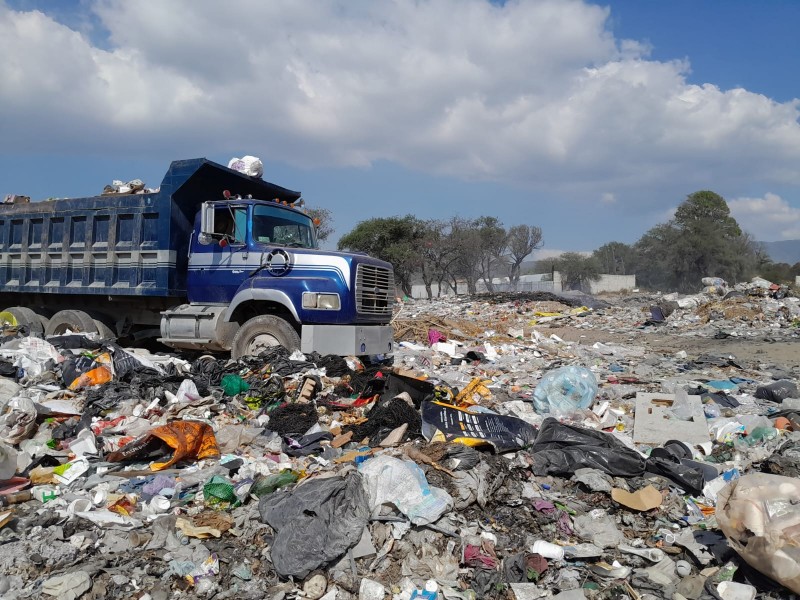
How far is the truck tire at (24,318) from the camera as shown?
33.7ft

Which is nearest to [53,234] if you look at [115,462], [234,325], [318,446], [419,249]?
[234,325]

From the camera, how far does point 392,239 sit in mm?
38562

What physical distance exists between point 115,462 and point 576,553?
12.0 feet

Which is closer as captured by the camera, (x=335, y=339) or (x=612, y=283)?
(x=335, y=339)

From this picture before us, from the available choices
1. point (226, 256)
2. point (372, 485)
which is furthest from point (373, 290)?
point (372, 485)

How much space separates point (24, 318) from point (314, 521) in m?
8.67

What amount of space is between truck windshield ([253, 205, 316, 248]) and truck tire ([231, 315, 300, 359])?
1122mm

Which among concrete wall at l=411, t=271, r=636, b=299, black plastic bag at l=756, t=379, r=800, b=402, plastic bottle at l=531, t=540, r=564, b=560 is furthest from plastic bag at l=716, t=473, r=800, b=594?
concrete wall at l=411, t=271, r=636, b=299

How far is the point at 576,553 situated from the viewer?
3.65 meters

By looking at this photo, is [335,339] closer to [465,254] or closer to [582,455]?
[582,455]

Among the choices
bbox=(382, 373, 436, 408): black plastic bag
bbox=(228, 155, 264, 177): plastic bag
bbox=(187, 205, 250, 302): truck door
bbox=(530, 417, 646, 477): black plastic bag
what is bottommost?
bbox=(530, 417, 646, 477): black plastic bag

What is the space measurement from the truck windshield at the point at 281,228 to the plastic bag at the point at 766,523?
260 inches

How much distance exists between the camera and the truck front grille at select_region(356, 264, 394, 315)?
825 centimetres

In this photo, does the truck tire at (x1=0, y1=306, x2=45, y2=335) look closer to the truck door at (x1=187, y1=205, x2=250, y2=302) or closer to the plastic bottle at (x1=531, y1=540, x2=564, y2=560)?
the truck door at (x1=187, y1=205, x2=250, y2=302)
